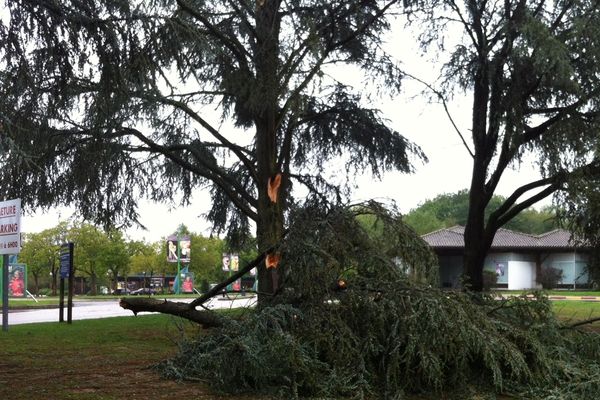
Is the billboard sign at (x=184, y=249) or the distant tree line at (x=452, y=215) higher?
the distant tree line at (x=452, y=215)

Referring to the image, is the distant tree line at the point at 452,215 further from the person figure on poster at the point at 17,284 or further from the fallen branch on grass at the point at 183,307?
the fallen branch on grass at the point at 183,307

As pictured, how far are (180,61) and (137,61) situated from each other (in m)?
0.45

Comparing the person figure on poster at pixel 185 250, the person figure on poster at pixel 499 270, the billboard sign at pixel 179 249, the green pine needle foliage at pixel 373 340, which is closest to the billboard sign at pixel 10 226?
the green pine needle foliage at pixel 373 340

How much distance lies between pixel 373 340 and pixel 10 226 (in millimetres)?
9458

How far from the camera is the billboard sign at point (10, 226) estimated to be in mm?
13297

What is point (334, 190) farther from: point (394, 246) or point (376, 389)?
point (376, 389)

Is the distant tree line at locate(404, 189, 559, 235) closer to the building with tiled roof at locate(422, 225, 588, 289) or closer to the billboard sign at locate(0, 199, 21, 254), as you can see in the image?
the building with tiled roof at locate(422, 225, 588, 289)

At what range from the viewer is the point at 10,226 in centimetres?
1408

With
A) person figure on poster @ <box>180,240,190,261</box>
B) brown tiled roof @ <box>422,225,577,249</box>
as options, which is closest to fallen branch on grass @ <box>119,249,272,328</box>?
person figure on poster @ <box>180,240,190,261</box>

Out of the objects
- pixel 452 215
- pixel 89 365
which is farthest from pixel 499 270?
pixel 89 365

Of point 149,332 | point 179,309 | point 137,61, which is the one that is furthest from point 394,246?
point 149,332

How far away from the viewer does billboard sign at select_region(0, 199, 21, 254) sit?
13297mm

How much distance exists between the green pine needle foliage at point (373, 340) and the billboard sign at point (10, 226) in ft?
22.1

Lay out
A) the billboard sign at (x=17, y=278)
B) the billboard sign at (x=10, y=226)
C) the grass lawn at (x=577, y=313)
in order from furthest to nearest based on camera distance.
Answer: the billboard sign at (x=17, y=278) < the grass lawn at (x=577, y=313) < the billboard sign at (x=10, y=226)
